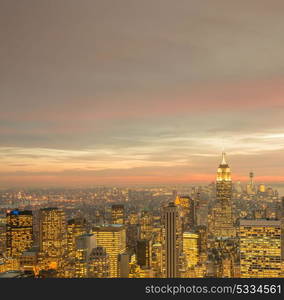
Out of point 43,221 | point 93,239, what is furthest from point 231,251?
point 43,221

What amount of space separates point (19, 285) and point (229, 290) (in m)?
1.44

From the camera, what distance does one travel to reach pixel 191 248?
45.4ft

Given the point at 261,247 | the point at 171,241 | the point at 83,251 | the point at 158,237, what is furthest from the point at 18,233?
the point at 261,247

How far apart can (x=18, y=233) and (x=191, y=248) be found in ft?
19.8

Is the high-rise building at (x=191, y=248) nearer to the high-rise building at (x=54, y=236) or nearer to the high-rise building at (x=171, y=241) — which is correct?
the high-rise building at (x=171, y=241)

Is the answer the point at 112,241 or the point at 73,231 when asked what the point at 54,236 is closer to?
the point at 73,231

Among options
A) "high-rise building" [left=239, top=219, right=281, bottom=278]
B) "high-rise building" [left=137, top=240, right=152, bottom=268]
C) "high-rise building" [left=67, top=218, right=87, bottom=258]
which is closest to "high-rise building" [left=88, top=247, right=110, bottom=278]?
"high-rise building" [left=67, top=218, right=87, bottom=258]

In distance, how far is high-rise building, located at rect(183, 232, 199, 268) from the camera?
13147mm

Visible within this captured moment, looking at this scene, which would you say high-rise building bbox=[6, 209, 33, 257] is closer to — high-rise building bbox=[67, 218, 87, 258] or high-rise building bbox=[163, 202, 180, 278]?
high-rise building bbox=[67, 218, 87, 258]

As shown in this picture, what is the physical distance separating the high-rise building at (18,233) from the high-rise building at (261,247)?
24.5 feet

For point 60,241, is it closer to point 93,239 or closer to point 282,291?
point 93,239

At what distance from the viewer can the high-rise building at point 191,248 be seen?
13.1m

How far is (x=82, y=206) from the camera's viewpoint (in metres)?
6.67

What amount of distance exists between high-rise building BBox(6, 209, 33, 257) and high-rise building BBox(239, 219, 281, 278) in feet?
24.5
